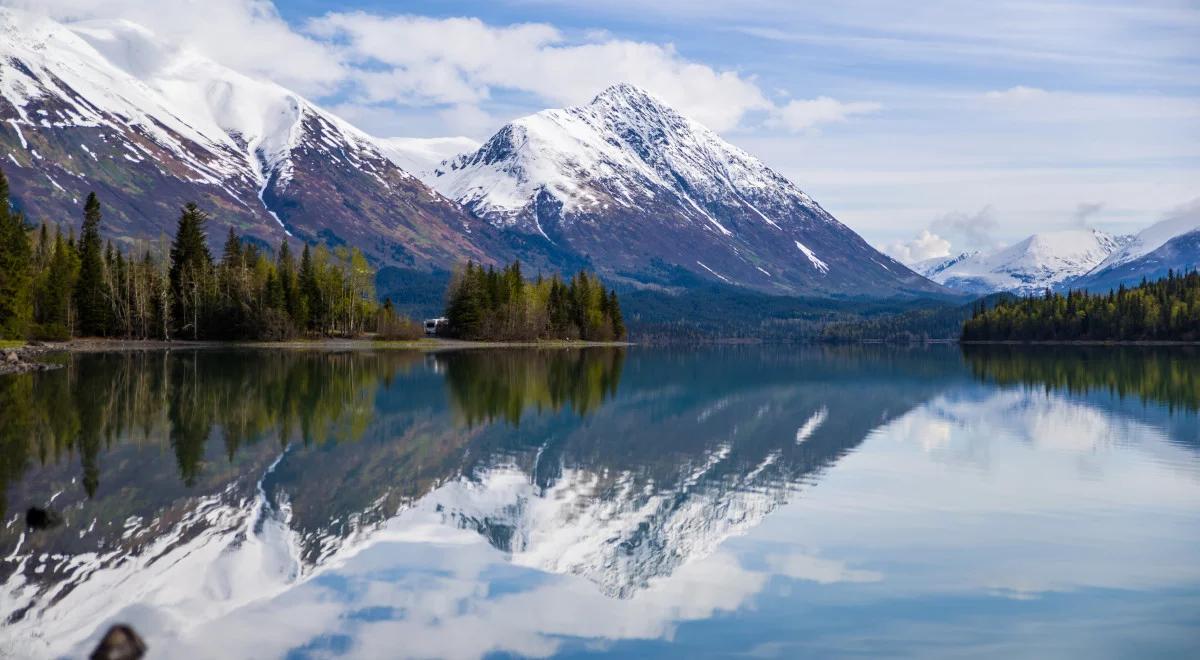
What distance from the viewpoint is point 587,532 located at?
77.9ft

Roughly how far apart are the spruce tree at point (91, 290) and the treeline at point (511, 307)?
149ft

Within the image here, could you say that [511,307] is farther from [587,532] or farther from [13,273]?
[587,532]

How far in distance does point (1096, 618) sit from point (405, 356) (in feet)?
312

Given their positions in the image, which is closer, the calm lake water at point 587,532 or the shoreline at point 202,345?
the calm lake water at point 587,532

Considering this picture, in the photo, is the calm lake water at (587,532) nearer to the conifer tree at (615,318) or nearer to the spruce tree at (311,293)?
the spruce tree at (311,293)

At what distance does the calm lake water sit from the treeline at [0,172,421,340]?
60096mm

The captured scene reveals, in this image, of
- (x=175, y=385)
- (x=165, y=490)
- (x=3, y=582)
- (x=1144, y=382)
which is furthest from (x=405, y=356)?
(x=3, y=582)

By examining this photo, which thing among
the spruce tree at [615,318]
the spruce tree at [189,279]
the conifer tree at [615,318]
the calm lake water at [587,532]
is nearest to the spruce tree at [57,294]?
the spruce tree at [189,279]

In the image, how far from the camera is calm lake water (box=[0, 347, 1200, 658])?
54.3ft

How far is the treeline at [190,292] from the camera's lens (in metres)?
104

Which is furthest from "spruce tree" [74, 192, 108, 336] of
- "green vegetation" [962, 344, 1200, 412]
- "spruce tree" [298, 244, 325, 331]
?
"green vegetation" [962, 344, 1200, 412]

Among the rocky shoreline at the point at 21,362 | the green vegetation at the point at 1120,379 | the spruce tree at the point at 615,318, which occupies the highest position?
the spruce tree at the point at 615,318

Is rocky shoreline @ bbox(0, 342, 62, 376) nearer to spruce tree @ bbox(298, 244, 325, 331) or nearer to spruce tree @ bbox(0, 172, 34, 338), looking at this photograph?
spruce tree @ bbox(0, 172, 34, 338)

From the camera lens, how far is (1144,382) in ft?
239
